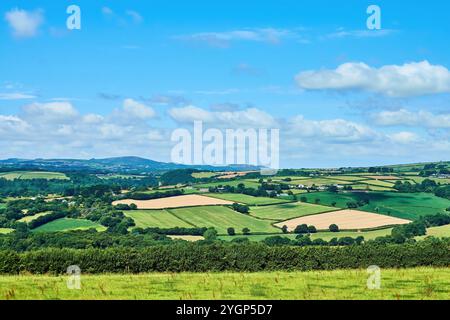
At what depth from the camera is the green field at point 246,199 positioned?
112 metres

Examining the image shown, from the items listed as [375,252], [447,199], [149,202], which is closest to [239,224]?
[149,202]

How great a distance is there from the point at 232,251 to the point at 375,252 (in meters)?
10.8

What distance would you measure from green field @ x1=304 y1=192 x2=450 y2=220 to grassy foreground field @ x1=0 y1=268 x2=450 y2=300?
73.8m

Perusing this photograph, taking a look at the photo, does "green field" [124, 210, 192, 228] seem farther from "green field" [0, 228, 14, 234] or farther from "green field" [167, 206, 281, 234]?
"green field" [0, 228, 14, 234]

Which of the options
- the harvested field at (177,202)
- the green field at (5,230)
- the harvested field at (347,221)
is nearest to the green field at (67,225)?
the green field at (5,230)

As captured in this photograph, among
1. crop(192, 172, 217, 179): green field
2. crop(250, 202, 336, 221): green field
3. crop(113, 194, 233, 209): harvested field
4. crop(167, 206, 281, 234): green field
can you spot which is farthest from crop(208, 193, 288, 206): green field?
crop(192, 172, 217, 179): green field

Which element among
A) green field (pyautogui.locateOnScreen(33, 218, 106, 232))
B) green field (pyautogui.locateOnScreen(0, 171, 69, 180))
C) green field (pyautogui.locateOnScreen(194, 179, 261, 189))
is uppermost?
green field (pyautogui.locateOnScreen(0, 171, 69, 180))

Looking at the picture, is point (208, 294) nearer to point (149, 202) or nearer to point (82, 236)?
point (82, 236)

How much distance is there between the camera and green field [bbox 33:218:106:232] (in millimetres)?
92238

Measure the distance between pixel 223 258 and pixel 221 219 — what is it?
2291 inches

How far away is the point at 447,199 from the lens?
115 m

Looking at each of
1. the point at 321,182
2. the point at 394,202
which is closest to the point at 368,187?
the point at 321,182

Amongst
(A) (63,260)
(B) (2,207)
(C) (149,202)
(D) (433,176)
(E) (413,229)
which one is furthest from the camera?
(D) (433,176)

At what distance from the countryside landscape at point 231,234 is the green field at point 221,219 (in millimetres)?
187
